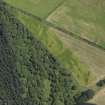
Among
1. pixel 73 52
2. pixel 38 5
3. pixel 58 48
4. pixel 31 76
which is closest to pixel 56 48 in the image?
pixel 58 48

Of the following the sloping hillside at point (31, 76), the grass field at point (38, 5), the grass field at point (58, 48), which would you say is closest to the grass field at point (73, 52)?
the grass field at point (58, 48)

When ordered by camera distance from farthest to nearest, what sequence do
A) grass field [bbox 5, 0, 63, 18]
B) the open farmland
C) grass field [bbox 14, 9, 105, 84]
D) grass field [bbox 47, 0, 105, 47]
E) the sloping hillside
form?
grass field [bbox 5, 0, 63, 18]
grass field [bbox 47, 0, 105, 47]
grass field [bbox 14, 9, 105, 84]
the open farmland
the sloping hillside

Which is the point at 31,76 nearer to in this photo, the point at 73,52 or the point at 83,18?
the point at 73,52

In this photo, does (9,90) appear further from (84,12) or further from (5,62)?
(84,12)

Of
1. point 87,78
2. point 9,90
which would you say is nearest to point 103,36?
point 87,78

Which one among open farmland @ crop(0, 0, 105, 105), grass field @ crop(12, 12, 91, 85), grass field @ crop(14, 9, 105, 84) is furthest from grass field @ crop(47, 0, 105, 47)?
grass field @ crop(12, 12, 91, 85)

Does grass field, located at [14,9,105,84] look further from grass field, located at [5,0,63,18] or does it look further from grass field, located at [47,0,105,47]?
grass field, located at [5,0,63,18]
